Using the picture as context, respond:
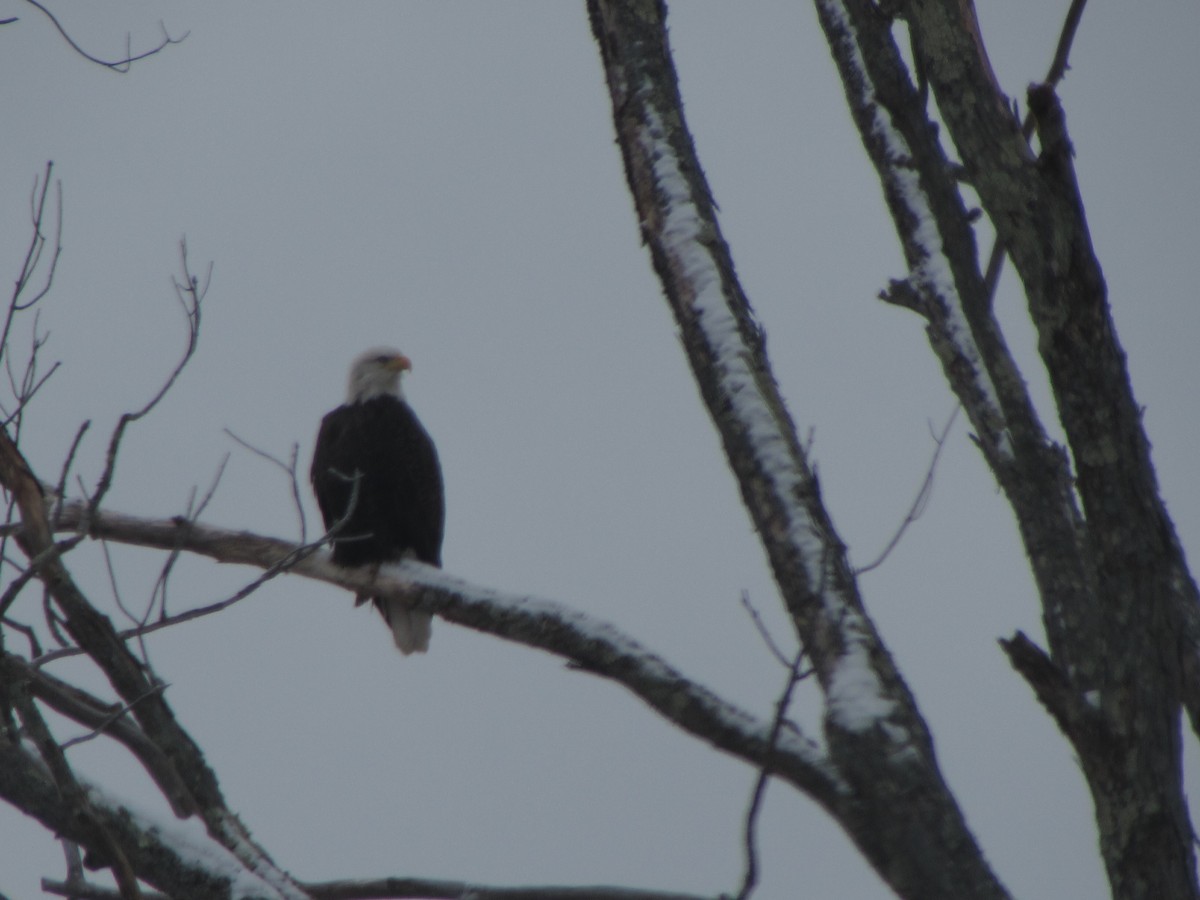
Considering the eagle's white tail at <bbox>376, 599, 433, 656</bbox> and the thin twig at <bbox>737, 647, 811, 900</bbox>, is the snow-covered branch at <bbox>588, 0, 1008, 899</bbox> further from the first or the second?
the eagle's white tail at <bbox>376, 599, 433, 656</bbox>

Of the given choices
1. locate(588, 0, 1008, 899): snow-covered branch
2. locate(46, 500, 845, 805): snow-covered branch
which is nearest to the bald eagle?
locate(46, 500, 845, 805): snow-covered branch

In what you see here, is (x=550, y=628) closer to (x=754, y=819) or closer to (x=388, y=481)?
(x=754, y=819)

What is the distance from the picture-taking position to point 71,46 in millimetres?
3279

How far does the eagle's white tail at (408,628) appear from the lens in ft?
17.6

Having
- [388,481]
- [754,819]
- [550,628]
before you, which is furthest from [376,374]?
[754,819]

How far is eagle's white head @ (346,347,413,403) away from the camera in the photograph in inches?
230

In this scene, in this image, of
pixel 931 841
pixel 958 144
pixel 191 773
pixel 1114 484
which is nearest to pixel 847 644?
pixel 931 841

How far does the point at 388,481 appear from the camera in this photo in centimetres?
525

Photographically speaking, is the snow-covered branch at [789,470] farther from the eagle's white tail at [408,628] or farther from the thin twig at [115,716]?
the eagle's white tail at [408,628]

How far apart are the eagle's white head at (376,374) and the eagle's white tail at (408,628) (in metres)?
0.94

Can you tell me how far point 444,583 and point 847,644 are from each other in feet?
3.84

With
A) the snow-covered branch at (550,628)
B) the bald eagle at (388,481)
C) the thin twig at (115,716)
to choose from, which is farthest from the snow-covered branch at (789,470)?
the bald eagle at (388,481)

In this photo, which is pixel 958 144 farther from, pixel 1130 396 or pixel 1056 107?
pixel 1130 396

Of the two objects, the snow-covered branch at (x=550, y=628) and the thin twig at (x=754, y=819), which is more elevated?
the snow-covered branch at (x=550, y=628)
